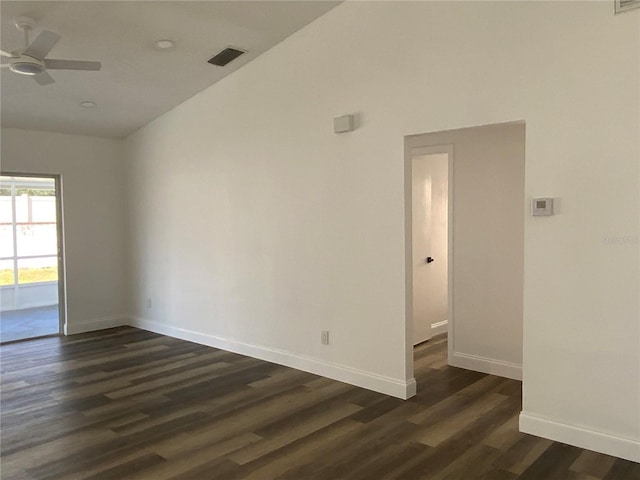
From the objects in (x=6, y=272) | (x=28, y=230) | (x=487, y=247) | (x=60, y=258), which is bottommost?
(x=6, y=272)

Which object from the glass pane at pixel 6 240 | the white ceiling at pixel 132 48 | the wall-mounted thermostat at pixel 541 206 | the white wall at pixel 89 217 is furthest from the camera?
the glass pane at pixel 6 240

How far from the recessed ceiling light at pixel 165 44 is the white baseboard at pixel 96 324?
13.7 ft

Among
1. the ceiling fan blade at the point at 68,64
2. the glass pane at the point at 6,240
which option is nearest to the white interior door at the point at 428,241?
the ceiling fan blade at the point at 68,64

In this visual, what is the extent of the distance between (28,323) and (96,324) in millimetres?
1288

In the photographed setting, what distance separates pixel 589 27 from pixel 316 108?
2291 mm

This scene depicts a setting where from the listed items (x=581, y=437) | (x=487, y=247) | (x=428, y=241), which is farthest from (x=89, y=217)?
(x=581, y=437)

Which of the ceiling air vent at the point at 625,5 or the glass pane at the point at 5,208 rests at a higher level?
the ceiling air vent at the point at 625,5

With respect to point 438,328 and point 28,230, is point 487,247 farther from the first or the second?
point 28,230

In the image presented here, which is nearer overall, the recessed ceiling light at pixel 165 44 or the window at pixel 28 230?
the recessed ceiling light at pixel 165 44

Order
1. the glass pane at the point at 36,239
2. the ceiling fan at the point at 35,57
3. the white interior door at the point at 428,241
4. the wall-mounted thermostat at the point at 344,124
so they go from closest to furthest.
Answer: the ceiling fan at the point at 35,57 → the wall-mounted thermostat at the point at 344,124 → the white interior door at the point at 428,241 → the glass pane at the point at 36,239

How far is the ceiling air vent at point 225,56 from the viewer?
4.78 meters

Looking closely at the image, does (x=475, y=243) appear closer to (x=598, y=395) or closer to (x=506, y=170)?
(x=506, y=170)

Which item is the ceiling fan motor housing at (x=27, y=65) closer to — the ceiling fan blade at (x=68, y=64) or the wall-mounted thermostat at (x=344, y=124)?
the ceiling fan blade at (x=68, y=64)

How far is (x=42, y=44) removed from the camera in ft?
11.0
